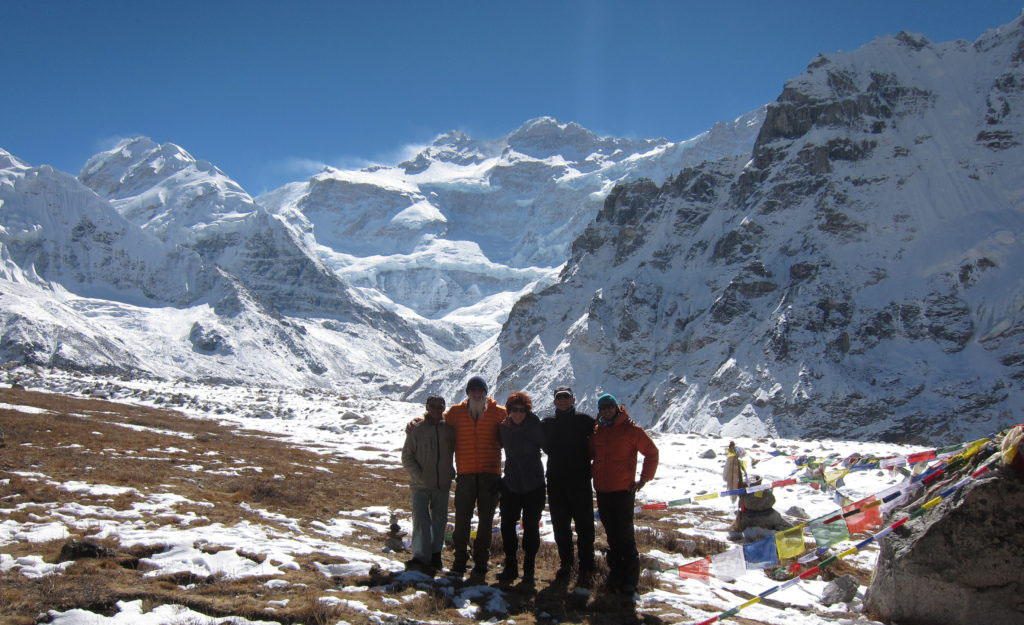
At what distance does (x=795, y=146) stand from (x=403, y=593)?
315 feet

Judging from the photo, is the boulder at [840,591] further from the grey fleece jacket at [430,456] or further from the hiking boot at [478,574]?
the grey fleece jacket at [430,456]

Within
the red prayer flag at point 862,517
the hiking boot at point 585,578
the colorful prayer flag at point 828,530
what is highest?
the red prayer flag at point 862,517

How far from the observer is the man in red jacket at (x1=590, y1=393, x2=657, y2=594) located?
8.34 m

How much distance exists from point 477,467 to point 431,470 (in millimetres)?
668

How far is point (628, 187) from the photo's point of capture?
114375 millimetres

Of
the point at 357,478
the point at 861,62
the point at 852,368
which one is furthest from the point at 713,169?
the point at 357,478

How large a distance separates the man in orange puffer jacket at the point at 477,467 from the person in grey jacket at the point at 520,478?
21cm

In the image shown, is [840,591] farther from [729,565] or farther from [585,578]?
[585,578]

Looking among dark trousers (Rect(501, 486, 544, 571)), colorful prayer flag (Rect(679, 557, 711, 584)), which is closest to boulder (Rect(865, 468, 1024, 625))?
colorful prayer flag (Rect(679, 557, 711, 584))

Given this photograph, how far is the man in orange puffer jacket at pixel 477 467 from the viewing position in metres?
9.02

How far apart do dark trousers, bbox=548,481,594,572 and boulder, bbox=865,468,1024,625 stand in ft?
11.3

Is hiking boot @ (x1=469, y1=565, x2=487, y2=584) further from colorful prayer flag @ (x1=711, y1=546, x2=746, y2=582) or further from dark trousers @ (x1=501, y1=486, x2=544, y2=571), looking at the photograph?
colorful prayer flag @ (x1=711, y1=546, x2=746, y2=582)

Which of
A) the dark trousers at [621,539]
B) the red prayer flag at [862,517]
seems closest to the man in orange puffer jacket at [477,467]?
the dark trousers at [621,539]

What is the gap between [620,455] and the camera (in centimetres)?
859
